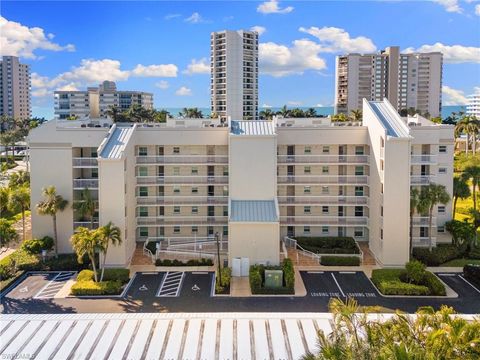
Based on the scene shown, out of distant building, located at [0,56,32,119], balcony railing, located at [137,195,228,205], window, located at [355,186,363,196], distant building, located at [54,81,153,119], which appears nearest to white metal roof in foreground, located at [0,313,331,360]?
balcony railing, located at [137,195,228,205]

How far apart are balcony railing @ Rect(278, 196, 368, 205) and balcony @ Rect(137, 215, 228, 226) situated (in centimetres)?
640

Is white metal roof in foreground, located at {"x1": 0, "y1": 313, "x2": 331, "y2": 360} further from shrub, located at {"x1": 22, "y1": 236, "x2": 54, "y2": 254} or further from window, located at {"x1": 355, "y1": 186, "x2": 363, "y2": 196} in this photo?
window, located at {"x1": 355, "y1": 186, "x2": 363, "y2": 196}

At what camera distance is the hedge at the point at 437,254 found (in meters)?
41.8

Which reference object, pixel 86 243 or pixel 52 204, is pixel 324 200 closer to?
pixel 86 243

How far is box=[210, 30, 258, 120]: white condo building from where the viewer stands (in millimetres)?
139875

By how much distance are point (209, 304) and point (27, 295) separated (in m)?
13.6

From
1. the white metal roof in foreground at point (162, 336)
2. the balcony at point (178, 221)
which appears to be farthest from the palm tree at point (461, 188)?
the white metal roof in foreground at point (162, 336)

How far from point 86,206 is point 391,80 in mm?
126557

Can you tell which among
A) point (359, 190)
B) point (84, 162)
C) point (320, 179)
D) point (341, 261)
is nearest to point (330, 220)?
point (320, 179)

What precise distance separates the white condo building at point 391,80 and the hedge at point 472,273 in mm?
113594

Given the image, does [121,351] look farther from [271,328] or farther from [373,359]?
[373,359]

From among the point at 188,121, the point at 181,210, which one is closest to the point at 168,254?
the point at 181,210

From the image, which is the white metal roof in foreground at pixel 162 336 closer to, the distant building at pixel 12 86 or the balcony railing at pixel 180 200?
the balcony railing at pixel 180 200

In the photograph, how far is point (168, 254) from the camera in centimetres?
4378
